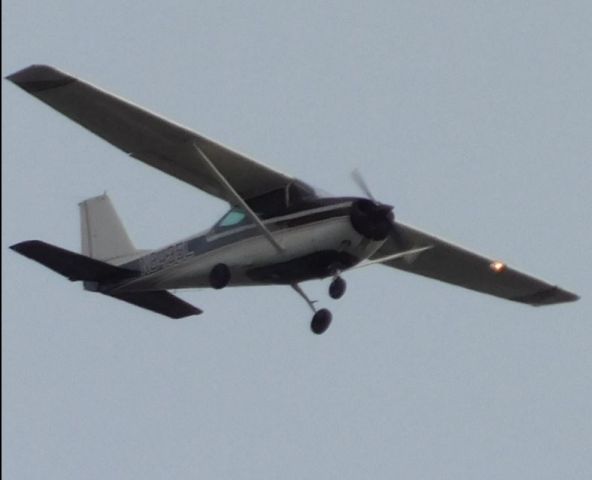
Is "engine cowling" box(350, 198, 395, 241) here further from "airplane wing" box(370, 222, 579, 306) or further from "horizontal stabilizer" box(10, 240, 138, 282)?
"horizontal stabilizer" box(10, 240, 138, 282)

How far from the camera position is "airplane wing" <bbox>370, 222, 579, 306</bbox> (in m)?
29.0

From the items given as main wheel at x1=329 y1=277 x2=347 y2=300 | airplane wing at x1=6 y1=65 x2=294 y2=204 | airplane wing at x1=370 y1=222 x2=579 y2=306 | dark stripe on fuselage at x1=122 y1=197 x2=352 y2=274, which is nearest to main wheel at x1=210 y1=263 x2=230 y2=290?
dark stripe on fuselage at x1=122 y1=197 x2=352 y2=274

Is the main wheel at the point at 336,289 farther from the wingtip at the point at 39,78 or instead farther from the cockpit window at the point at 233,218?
the wingtip at the point at 39,78

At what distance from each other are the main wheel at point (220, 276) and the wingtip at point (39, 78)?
134 inches

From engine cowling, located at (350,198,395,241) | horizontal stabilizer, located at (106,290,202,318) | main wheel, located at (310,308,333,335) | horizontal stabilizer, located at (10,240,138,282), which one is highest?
engine cowling, located at (350,198,395,241)

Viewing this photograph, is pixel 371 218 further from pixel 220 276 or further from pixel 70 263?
pixel 70 263

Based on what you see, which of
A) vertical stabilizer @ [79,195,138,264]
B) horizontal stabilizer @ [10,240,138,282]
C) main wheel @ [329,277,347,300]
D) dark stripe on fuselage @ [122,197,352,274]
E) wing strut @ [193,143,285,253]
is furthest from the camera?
vertical stabilizer @ [79,195,138,264]

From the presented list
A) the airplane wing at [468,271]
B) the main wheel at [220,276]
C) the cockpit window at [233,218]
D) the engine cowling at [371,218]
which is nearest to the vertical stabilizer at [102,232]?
the cockpit window at [233,218]

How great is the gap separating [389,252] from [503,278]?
2.57 metres

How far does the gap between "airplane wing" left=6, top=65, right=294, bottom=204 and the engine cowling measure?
154cm

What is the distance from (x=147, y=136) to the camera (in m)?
26.4

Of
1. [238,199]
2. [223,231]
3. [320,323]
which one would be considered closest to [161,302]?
[223,231]

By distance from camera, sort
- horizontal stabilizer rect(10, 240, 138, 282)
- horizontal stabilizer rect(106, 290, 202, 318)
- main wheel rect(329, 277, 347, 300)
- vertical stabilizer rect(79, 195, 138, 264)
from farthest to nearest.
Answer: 1. vertical stabilizer rect(79, 195, 138, 264)
2. horizontal stabilizer rect(106, 290, 202, 318)
3. horizontal stabilizer rect(10, 240, 138, 282)
4. main wheel rect(329, 277, 347, 300)

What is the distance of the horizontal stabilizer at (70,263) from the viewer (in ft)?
88.9
